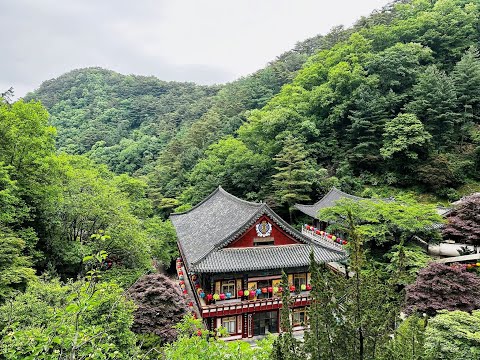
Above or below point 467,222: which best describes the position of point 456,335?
below

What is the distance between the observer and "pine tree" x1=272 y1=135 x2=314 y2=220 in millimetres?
35847

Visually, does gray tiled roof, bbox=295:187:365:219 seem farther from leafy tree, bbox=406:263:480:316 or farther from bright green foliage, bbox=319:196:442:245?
leafy tree, bbox=406:263:480:316

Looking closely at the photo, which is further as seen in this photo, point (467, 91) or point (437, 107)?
point (467, 91)

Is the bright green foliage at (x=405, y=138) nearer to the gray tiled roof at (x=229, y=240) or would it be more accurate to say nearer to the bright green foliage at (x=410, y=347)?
the gray tiled roof at (x=229, y=240)

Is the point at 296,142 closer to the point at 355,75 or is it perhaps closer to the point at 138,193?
the point at 355,75

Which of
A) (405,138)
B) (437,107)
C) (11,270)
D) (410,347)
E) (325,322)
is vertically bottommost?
(11,270)

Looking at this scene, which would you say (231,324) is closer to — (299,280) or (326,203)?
(299,280)

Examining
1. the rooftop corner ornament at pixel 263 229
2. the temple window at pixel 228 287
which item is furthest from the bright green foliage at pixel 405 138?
the temple window at pixel 228 287

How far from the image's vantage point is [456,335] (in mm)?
10375

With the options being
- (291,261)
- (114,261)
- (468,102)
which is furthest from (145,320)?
(468,102)

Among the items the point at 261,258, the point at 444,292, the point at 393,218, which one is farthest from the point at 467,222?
the point at 261,258

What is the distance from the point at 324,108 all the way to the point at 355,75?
5881 millimetres

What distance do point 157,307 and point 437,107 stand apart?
3859 centimetres

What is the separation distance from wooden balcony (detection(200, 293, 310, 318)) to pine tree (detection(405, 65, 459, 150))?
29.4 metres
